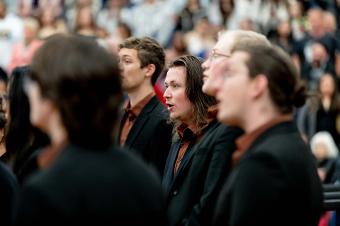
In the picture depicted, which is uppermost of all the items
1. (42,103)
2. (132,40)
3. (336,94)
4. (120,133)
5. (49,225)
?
(42,103)

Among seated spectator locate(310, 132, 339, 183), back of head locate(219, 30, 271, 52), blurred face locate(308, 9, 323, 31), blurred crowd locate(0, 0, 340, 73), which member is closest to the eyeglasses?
back of head locate(219, 30, 271, 52)

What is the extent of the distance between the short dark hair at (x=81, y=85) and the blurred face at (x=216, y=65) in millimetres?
1035

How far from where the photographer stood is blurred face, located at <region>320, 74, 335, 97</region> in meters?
15.2

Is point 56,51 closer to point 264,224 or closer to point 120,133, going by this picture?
point 264,224

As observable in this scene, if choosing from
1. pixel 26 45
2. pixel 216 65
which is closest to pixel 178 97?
pixel 216 65

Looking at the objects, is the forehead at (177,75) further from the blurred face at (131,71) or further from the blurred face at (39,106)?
the blurred face at (39,106)

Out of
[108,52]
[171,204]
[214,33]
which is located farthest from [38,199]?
[214,33]

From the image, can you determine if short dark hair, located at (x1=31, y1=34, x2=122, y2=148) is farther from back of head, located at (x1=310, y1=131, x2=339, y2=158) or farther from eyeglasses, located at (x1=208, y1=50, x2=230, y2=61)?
back of head, located at (x1=310, y1=131, x2=339, y2=158)

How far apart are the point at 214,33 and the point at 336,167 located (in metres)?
6.80

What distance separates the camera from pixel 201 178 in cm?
566

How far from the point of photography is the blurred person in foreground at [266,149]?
13.6 ft

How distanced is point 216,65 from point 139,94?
259cm

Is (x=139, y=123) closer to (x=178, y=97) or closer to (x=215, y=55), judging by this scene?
(x=178, y=97)

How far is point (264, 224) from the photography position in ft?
13.6
